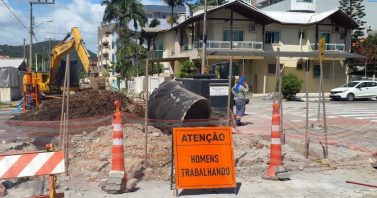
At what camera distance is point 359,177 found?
8.30m

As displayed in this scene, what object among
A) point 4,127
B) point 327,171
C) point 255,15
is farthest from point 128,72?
point 327,171

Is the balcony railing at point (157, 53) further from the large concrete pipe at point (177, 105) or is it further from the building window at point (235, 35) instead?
the large concrete pipe at point (177, 105)

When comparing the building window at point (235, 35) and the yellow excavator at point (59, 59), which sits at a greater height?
the building window at point (235, 35)

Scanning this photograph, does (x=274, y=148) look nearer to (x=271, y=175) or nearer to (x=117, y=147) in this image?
(x=271, y=175)

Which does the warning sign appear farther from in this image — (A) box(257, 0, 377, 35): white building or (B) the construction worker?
(A) box(257, 0, 377, 35): white building

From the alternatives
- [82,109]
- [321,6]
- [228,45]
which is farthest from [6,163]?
[321,6]

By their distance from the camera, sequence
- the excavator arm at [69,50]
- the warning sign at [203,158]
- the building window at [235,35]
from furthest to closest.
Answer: the building window at [235,35]
the excavator arm at [69,50]
the warning sign at [203,158]

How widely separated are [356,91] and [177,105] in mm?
25653

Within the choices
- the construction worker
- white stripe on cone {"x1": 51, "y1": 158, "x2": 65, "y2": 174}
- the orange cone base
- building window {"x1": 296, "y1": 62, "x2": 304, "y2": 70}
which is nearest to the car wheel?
building window {"x1": 296, "y1": 62, "x2": 304, "y2": 70}

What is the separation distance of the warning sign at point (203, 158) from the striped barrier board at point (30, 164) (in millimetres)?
1904

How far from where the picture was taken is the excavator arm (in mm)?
24747

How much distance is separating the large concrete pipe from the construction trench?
0.23m

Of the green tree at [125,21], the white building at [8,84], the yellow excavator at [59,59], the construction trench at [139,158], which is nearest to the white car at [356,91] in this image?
the yellow excavator at [59,59]

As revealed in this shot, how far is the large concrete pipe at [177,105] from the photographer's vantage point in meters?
11.3
